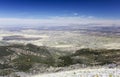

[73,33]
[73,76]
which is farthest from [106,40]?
[73,76]

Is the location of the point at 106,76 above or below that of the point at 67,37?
above

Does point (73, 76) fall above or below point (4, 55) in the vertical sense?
above

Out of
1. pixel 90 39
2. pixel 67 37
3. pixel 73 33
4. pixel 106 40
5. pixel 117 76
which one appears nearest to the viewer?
pixel 117 76

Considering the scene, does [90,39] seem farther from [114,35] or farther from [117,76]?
[117,76]

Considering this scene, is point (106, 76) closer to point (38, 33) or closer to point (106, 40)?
point (106, 40)

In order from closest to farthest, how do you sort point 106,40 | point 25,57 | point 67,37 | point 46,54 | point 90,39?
1. point 25,57
2. point 46,54
3. point 106,40
4. point 90,39
5. point 67,37

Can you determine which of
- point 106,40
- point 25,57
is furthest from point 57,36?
point 25,57

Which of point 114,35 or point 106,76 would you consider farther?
point 114,35

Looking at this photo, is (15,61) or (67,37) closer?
(15,61)

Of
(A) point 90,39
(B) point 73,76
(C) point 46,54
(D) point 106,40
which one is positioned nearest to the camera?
(B) point 73,76
